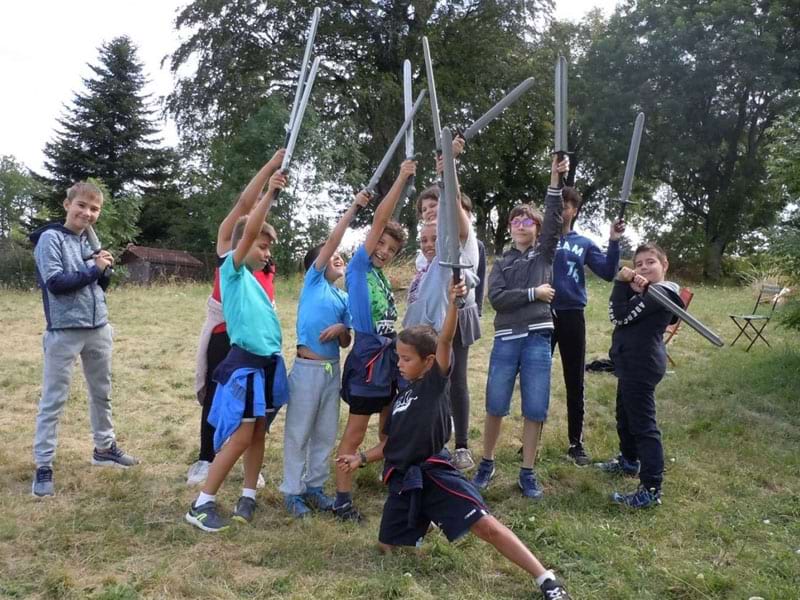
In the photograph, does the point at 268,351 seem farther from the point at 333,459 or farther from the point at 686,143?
the point at 686,143

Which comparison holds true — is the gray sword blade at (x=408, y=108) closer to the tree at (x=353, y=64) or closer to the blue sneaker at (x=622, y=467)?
the blue sneaker at (x=622, y=467)

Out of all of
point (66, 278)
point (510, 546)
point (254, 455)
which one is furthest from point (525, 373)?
point (66, 278)

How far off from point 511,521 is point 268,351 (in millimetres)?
1670

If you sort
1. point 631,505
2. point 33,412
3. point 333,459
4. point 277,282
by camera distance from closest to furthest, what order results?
point 631,505 → point 333,459 → point 33,412 → point 277,282

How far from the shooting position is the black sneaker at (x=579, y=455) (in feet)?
15.2

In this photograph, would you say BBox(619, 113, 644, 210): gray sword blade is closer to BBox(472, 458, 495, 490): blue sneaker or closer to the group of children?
the group of children

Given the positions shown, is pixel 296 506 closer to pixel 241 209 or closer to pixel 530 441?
pixel 530 441

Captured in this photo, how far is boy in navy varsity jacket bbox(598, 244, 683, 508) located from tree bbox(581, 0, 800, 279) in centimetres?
2460

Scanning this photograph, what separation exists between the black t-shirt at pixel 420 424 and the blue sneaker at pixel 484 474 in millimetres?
1118

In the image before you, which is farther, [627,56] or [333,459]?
[627,56]

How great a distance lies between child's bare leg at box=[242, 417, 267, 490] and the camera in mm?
3707

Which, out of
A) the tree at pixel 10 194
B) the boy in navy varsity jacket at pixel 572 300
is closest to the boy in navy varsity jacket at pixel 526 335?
the boy in navy varsity jacket at pixel 572 300

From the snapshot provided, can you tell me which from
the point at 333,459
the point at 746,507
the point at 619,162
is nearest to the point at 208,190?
the point at 619,162

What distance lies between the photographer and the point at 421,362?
3145mm
